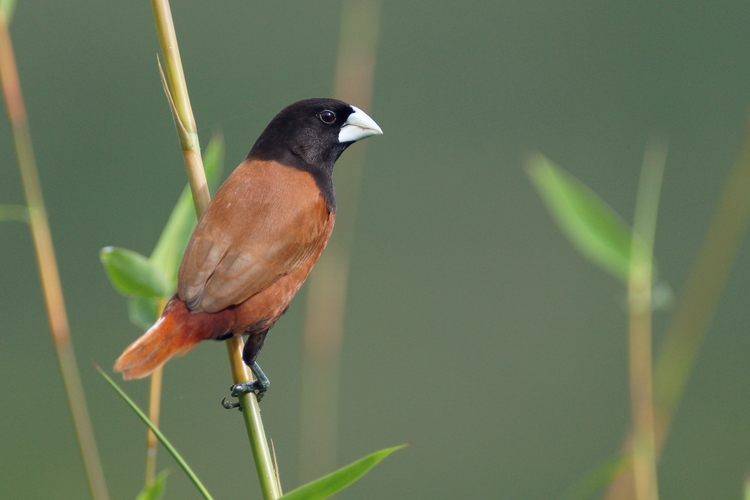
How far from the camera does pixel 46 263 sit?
1.60 metres

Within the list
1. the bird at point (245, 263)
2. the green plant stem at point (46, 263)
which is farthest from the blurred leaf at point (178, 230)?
the green plant stem at point (46, 263)

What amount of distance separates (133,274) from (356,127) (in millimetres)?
787

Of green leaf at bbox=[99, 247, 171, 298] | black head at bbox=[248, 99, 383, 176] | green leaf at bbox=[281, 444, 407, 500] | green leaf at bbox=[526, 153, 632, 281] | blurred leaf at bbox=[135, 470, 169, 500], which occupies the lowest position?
blurred leaf at bbox=[135, 470, 169, 500]

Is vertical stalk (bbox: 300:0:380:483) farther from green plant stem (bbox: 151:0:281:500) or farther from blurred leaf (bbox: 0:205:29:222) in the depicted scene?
blurred leaf (bbox: 0:205:29:222)

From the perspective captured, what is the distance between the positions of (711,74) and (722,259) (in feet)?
19.2

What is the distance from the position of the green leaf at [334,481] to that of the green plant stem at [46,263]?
46cm

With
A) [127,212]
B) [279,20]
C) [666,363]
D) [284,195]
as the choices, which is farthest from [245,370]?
[279,20]

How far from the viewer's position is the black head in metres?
2.21

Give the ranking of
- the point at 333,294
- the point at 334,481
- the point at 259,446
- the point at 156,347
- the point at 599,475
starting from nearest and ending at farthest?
the point at 334,481 → the point at 259,446 → the point at 599,475 → the point at 156,347 → the point at 333,294

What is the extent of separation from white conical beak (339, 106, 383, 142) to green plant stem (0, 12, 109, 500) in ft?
2.68

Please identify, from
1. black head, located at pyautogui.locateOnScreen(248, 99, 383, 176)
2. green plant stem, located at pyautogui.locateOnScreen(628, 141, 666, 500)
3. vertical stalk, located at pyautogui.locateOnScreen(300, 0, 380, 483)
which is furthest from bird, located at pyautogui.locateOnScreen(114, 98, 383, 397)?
green plant stem, located at pyautogui.locateOnScreen(628, 141, 666, 500)

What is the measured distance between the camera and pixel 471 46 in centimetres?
710

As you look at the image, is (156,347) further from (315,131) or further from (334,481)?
(315,131)

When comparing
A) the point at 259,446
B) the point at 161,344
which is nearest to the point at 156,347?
the point at 161,344
